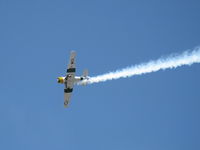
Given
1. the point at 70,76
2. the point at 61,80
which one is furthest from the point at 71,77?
the point at 61,80

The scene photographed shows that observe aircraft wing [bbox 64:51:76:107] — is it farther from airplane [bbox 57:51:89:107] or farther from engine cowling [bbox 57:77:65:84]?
engine cowling [bbox 57:77:65:84]

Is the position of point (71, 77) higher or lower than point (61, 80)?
lower

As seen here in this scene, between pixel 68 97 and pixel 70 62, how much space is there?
19.1 feet

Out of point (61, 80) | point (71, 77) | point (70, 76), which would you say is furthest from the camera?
point (61, 80)

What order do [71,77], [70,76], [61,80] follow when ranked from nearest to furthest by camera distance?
[70,76], [71,77], [61,80]

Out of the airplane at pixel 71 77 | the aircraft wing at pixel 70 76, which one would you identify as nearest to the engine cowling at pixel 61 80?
the airplane at pixel 71 77

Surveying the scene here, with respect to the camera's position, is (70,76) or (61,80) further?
(61,80)

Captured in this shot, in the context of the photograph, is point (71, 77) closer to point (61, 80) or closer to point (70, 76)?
point (70, 76)

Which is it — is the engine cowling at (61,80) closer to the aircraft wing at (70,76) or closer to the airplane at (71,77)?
the airplane at (71,77)

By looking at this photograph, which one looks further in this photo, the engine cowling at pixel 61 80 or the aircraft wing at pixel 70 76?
the engine cowling at pixel 61 80

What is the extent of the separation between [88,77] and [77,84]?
1.59 m

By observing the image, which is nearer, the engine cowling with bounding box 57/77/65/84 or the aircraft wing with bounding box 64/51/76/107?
the aircraft wing with bounding box 64/51/76/107

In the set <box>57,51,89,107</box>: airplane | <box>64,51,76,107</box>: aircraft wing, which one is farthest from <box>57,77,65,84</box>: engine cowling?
<box>64,51,76,107</box>: aircraft wing

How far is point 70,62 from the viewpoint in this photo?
77875mm
